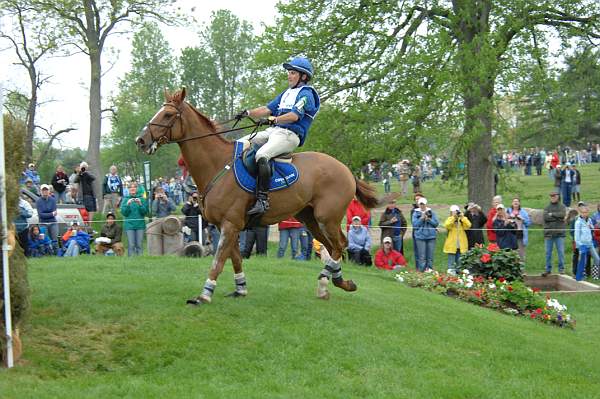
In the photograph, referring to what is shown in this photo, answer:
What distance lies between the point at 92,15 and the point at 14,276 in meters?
26.8

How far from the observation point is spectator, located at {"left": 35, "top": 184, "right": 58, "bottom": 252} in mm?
19641

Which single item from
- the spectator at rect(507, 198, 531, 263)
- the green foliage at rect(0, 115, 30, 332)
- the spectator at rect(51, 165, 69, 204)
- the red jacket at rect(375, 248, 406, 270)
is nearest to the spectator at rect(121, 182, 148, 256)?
the red jacket at rect(375, 248, 406, 270)

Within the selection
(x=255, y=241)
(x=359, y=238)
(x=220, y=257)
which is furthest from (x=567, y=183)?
(x=220, y=257)

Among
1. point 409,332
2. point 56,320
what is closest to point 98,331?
point 56,320

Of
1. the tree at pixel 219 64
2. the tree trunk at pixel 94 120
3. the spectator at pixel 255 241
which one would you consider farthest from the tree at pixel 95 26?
the tree at pixel 219 64

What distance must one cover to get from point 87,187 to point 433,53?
1182 centimetres

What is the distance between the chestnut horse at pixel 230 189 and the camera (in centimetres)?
1084

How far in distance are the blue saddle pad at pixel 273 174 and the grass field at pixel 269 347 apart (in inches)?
64.9

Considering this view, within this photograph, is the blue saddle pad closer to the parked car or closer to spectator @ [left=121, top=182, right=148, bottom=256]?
spectator @ [left=121, top=182, right=148, bottom=256]

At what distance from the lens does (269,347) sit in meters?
9.21

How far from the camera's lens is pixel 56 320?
9.42 meters

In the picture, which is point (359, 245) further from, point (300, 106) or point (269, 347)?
point (269, 347)

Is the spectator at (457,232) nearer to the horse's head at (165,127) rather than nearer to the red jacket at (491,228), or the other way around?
the red jacket at (491,228)

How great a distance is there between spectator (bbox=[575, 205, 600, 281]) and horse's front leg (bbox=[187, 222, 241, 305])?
41.6 feet
